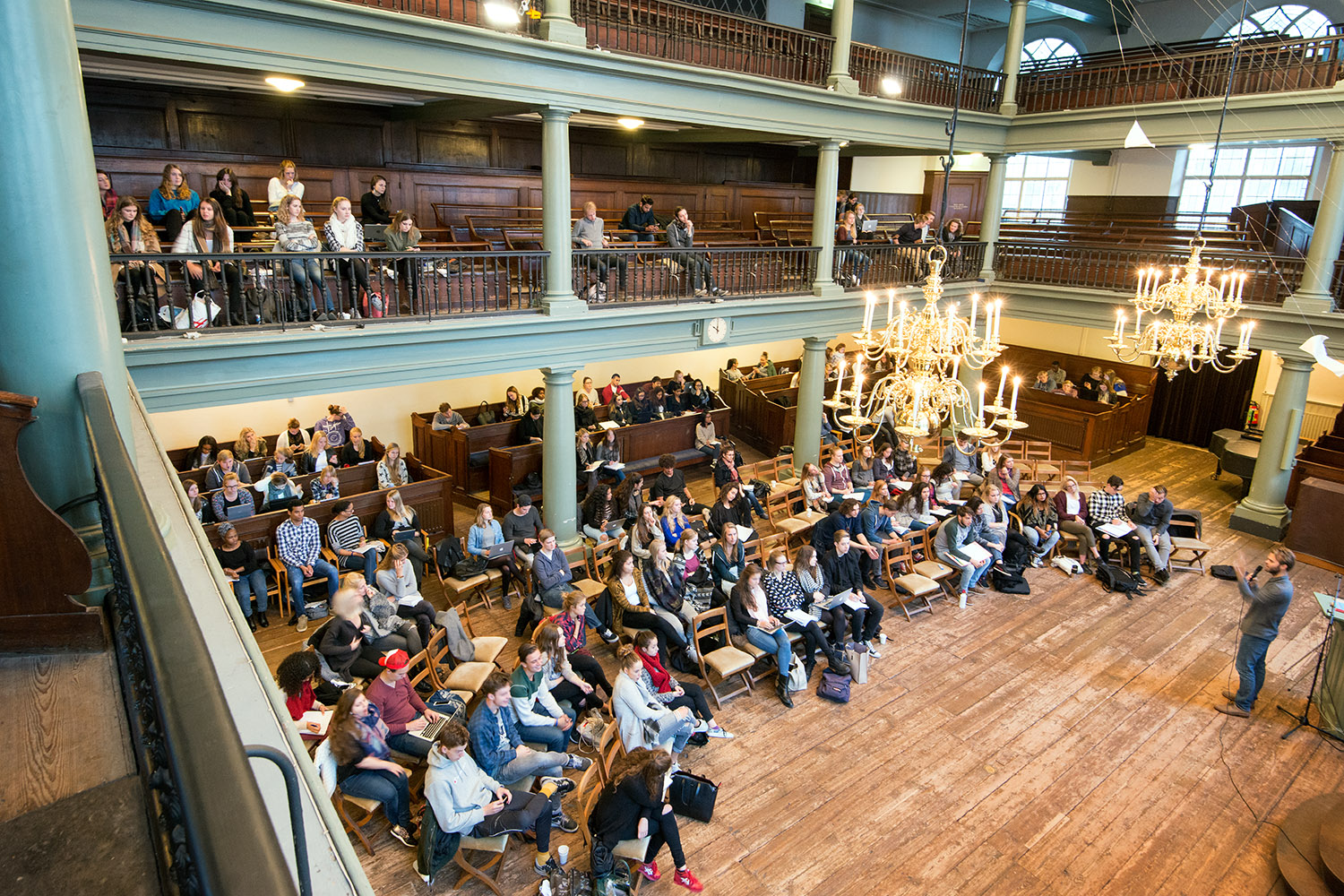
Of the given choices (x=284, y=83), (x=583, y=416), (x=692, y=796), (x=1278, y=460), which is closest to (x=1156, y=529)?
(x=1278, y=460)

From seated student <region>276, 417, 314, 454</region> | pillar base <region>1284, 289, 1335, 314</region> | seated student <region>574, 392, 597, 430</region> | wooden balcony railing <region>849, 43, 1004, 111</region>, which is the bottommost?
seated student <region>276, 417, 314, 454</region>

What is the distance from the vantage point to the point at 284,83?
9234mm

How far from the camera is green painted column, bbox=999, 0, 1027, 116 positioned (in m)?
13.7


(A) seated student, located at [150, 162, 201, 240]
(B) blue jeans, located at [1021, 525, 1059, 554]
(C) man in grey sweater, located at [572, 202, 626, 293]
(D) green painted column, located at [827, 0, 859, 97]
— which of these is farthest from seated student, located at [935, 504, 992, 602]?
(A) seated student, located at [150, 162, 201, 240]

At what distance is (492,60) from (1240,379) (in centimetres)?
1645

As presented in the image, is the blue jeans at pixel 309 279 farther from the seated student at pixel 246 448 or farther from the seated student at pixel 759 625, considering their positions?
the seated student at pixel 759 625

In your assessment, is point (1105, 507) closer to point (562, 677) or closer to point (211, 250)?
point (562, 677)

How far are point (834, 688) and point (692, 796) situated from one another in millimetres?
2191

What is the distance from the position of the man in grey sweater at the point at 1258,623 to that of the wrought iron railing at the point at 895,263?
7.47m

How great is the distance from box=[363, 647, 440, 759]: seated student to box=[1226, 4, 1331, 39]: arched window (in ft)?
60.0

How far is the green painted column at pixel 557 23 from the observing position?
29.1 feet

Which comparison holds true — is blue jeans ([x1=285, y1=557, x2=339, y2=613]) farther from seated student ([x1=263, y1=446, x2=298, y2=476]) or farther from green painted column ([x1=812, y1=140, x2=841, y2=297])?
green painted column ([x1=812, y1=140, x2=841, y2=297])

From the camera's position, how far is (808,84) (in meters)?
11.7

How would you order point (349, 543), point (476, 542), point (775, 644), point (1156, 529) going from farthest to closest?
point (1156, 529) → point (349, 543) → point (476, 542) → point (775, 644)
